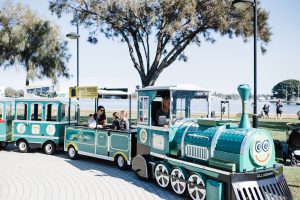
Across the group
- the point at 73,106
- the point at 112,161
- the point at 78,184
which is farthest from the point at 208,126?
the point at 73,106

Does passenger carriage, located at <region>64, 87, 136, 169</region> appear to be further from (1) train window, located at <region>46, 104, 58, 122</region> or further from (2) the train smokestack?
(2) the train smokestack

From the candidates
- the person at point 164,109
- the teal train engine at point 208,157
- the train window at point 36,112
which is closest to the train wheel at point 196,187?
the teal train engine at point 208,157

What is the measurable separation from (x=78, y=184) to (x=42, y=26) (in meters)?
17.4

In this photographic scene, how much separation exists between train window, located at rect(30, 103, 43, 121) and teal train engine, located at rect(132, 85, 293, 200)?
5833 millimetres

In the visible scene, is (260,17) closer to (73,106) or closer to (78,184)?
(73,106)

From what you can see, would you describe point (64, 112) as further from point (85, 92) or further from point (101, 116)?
point (85, 92)

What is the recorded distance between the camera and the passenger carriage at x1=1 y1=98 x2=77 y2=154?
494 inches

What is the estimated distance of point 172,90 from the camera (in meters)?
7.96

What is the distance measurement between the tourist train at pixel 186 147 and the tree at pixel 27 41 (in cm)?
1118

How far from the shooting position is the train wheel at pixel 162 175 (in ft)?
25.3

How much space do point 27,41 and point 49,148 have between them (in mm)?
12247

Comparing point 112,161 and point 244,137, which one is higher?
point 244,137

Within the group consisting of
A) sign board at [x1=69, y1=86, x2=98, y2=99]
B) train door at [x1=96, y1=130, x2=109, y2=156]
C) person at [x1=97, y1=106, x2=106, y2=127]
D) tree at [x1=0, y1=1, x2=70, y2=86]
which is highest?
tree at [x1=0, y1=1, x2=70, y2=86]

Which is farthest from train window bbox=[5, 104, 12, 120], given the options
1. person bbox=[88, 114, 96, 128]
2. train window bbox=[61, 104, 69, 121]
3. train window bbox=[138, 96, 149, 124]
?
train window bbox=[138, 96, 149, 124]
